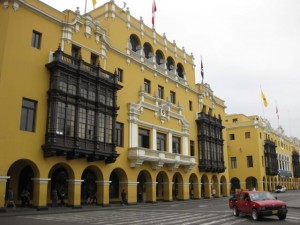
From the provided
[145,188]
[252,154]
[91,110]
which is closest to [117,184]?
[145,188]

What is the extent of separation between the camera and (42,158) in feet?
81.5

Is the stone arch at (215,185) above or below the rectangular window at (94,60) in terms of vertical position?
below

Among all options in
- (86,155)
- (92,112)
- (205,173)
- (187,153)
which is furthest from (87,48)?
(205,173)

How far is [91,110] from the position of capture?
28.6 meters

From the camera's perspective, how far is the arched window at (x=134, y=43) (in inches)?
1508

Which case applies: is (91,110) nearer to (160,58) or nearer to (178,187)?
(160,58)

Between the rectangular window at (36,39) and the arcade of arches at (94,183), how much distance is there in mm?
9139

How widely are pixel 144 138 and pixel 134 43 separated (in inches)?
442

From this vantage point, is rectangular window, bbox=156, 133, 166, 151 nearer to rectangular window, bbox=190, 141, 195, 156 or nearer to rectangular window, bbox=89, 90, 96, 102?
rectangular window, bbox=190, 141, 195, 156

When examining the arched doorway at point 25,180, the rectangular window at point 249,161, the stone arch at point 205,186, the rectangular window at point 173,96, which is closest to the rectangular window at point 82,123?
the arched doorway at point 25,180

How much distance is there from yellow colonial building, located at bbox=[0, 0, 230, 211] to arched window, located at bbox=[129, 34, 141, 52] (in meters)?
0.13

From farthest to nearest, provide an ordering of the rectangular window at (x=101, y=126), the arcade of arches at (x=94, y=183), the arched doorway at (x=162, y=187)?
1. the arched doorway at (x=162, y=187)
2. the rectangular window at (x=101, y=126)
3. the arcade of arches at (x=94, y=183)

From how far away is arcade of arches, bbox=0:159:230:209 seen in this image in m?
24.7

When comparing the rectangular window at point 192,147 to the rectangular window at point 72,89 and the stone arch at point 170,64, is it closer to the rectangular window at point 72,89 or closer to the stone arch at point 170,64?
the stone arch at point 170,64
